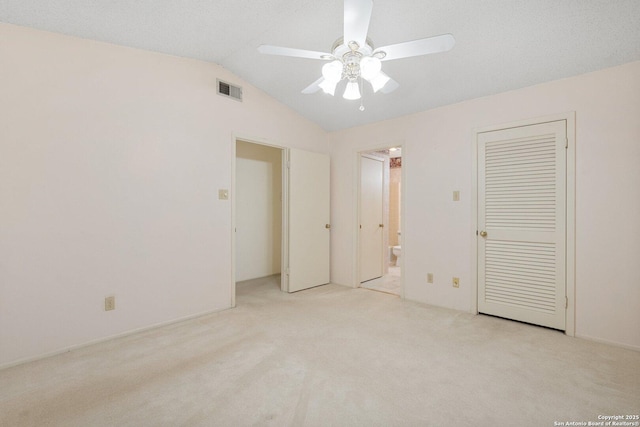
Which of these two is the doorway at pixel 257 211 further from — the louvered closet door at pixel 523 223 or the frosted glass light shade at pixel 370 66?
the frosted glass light shade at pixel 370 66

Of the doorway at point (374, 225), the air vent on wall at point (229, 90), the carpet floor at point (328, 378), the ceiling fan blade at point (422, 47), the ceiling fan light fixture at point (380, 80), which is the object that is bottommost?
the carpet floor at point (328, 378)

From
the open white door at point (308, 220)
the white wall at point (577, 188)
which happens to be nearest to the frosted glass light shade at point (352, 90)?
the white wall at point (577, 188)

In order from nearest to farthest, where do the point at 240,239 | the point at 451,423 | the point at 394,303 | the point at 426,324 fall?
the point at 451,423 → the point at 426,324 → the point at 394,303 → the point at 240,239

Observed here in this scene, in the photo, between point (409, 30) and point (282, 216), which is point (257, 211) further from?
point (409, 30)

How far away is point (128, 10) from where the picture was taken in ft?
6.98

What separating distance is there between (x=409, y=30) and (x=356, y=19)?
0.93 meters

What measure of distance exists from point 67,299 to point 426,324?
3055mm

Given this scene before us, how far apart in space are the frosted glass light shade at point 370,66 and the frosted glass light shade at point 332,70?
147 mm

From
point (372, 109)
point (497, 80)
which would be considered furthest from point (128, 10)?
point (497, 80)

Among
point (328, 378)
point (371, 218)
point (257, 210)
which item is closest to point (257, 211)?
point (257, 210)

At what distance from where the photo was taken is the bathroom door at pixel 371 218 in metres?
4.46

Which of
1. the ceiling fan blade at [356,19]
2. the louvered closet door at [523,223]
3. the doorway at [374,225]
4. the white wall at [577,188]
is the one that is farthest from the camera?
the doorway at [374,225]

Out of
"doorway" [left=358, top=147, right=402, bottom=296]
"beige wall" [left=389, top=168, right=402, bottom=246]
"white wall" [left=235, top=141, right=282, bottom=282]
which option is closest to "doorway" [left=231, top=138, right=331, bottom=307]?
"white wall" [left=235, top=141, right=282, bottom=282]

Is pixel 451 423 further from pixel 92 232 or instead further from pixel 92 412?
pixel 92 232
